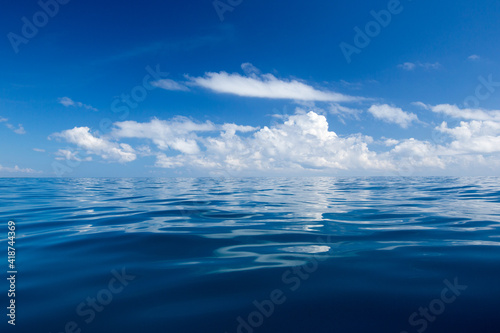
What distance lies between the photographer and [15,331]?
355 centimetres

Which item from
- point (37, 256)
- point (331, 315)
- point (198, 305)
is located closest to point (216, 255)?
point (198, 305)

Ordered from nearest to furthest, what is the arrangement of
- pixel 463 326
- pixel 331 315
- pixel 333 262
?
pixel 463 326
pixel 331 315
pixel 333 262

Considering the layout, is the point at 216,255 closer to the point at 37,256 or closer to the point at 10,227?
the point at 37,256

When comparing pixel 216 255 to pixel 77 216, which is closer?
pixel 216 255

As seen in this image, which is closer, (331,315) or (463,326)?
(463,326)

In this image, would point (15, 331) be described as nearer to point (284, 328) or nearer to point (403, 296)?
point (284, 328)

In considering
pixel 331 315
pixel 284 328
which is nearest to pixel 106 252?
pixel 284 328

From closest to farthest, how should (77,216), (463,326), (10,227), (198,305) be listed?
1. (463,326)
2. (198,305)
3. (10,227)
4. (77,216)

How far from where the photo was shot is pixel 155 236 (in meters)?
8.32

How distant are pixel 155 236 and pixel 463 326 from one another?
24.9 ft

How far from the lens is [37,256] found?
21.8 feet

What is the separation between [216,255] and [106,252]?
116 inches

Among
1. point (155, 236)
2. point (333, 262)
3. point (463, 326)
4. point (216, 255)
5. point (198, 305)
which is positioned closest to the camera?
point (463, 326)

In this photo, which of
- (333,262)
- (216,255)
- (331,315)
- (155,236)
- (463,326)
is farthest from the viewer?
(155,236)
